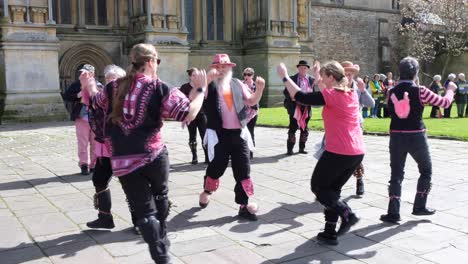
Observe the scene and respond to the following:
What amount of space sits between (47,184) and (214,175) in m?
3.16

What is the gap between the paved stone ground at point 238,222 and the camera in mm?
4621

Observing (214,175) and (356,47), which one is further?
(356,47)

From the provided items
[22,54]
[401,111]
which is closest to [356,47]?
[22,54]

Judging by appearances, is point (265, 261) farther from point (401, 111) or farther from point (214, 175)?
point (401, 111)

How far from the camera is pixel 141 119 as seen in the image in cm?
391

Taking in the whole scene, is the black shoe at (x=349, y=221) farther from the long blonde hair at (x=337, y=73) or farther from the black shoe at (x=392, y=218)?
the long blonde hair at (x=337, y=73)

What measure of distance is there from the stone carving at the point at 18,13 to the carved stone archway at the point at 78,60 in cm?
303

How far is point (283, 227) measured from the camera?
5.45 metres

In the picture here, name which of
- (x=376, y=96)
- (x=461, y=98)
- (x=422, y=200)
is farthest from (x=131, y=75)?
(x=461, y=98)

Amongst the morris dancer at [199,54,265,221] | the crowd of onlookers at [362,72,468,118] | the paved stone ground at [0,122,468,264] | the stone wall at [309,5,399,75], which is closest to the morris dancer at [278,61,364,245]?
the paved stone ground at [0,122,468,264]

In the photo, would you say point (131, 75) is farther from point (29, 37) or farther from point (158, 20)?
point (158, 20)

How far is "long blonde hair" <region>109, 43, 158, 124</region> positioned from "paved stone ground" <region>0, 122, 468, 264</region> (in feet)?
4.51

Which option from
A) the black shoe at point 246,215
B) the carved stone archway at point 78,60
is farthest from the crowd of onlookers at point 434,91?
the black shoe at point 246,215

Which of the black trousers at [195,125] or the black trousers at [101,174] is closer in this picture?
the black trousers at [101,174]
